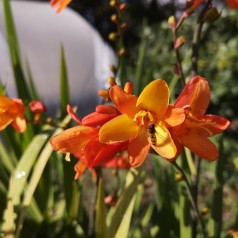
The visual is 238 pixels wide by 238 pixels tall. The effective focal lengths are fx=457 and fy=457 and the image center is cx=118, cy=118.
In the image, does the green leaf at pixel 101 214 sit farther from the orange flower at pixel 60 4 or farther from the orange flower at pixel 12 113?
the orange flower at pixel 60 4

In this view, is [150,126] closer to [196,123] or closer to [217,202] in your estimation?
[196,123]

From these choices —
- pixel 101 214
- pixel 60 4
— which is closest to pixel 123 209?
pixel 101 214

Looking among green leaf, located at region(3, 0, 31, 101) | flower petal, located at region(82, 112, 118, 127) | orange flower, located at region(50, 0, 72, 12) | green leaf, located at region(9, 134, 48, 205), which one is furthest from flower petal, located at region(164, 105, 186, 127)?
green leaf, located at region(3, 0, 31, 101)

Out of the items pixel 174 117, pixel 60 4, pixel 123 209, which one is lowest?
pixel 123 209

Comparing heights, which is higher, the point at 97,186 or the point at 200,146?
the point at 200,146

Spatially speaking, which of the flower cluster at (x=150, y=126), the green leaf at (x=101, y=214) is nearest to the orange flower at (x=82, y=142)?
the flower cluster at (x=150, y=126)

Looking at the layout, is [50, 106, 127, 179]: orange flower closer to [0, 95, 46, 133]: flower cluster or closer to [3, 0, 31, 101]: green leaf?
[0, 95, 46, 133]: flower cluster

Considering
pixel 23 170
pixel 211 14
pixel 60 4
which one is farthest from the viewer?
pixel 23 170
